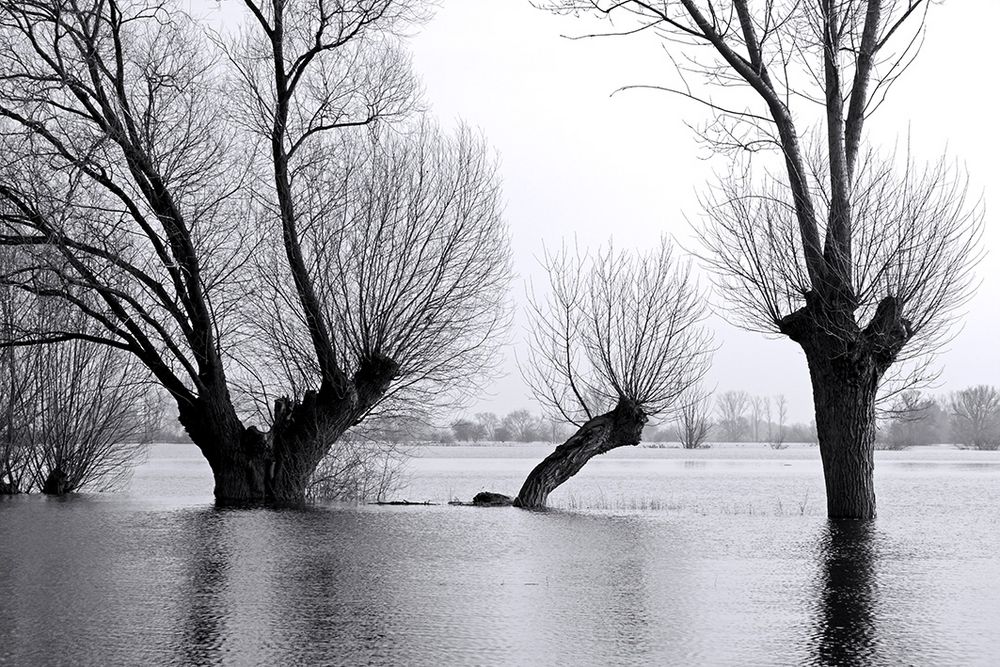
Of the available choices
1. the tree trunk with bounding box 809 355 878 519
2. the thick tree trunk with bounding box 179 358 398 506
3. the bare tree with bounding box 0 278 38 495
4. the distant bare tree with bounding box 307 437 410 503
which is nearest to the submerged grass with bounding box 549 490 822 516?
the tree trunk with bounding box 809 355 878 519

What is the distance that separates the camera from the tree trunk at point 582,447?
13.7 meters

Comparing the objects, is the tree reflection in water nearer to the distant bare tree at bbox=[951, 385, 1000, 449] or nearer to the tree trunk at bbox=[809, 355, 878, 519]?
the tree trunk at bbox=[809, 355, 878, 519]

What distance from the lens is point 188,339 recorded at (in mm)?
13414

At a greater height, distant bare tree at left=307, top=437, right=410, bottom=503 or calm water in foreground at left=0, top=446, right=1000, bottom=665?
distant bare tree at left=307, top=437, right=410, bottom=503

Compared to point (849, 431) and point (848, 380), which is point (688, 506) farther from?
point (848, 380)

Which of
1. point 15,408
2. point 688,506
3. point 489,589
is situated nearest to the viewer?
point 489,589

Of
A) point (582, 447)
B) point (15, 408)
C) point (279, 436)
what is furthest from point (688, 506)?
point (15, 408)

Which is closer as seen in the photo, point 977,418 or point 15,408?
point 15,408

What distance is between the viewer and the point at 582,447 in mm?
13883

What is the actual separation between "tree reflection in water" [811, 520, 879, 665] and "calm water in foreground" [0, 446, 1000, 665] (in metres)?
0.02

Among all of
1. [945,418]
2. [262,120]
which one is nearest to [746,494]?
[262,120]

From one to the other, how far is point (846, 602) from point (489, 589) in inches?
82.8

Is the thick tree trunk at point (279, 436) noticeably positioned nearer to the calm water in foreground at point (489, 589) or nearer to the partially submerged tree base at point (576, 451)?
the partially submerged tree base at point (576, 451)

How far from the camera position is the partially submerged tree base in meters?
13.7
